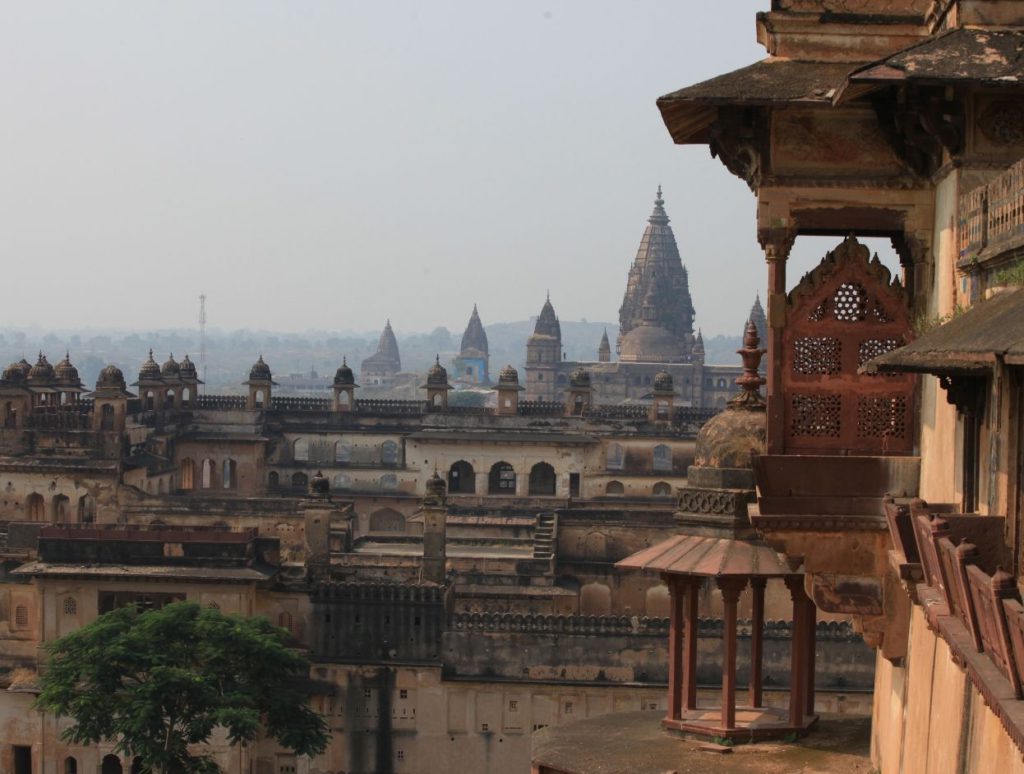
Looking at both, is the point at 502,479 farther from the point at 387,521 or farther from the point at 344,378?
the point at 344,378

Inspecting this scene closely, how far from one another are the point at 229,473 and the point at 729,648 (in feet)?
142

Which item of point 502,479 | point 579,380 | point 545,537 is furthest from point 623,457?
point 545,537

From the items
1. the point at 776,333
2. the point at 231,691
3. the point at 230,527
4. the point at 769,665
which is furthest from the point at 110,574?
the point at 776,333

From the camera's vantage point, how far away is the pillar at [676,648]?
14.9 metres

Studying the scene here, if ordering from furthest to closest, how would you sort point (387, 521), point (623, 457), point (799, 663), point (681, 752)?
1. point (623, 457)
2. point (387, 521)
3. point (799, 663)
4. point (681, 752)

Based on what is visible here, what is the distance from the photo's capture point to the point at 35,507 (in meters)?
50.8

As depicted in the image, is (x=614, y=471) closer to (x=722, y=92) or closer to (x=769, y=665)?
(x=769, y=665)

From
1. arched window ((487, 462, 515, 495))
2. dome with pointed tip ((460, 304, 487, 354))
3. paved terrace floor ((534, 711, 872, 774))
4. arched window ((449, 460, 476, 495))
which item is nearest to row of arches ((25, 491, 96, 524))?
arched window ((449, 460, 476, 495))

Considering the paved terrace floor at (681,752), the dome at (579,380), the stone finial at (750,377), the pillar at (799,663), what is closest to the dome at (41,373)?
the dome at (579,380)

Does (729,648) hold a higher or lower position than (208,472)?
higher

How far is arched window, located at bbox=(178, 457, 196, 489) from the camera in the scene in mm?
57062

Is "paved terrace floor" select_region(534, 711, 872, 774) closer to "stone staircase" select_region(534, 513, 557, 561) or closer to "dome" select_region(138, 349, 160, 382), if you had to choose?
"stone staircase" select_region(534, 513, 557, 561)

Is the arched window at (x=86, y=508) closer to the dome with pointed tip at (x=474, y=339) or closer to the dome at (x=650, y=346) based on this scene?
the dome at (x=650, y=346)

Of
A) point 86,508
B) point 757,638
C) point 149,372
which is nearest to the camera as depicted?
point 757,638
